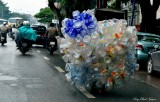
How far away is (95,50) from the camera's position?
30.0ft

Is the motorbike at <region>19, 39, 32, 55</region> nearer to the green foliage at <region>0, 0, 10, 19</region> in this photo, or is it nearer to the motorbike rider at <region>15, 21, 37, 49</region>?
the motorbike rider at <region>15, 21, 37, 49</region>

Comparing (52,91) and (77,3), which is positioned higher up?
(77,3)

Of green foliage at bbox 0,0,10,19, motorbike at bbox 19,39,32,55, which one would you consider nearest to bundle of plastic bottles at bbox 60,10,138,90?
motorbike at bbox 19,39,32,55

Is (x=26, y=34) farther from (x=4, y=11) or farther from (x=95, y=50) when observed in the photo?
(x=4, y=11)

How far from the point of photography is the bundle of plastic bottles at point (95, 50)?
9.06 meters

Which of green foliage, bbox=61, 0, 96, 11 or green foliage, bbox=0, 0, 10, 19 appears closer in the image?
green foliage, bbox=61, 0, 96, 11

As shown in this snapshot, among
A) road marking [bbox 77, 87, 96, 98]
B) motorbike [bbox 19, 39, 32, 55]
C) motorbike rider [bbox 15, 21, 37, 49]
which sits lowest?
motorbike [bbox 19, 39, 32, 55]

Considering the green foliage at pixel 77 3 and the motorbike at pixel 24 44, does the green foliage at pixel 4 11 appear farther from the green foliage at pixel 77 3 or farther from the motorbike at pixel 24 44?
the motorbike at pixel 24 44

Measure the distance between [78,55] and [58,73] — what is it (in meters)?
4.52

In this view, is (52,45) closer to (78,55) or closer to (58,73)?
(58,73)

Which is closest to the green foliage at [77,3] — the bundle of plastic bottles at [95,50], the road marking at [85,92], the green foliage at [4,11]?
the road marking at [85,92]

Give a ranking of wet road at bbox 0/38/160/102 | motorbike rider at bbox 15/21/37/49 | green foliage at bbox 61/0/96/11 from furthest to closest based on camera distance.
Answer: green foliage at bbox 61/0/96/11, motorbike rider at bbox 15/21/37/49, wet road at bbox 0/38/160/102

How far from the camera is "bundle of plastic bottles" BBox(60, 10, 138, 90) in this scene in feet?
29.7

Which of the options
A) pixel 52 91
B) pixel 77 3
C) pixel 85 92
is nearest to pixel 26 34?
pixel 52 91
